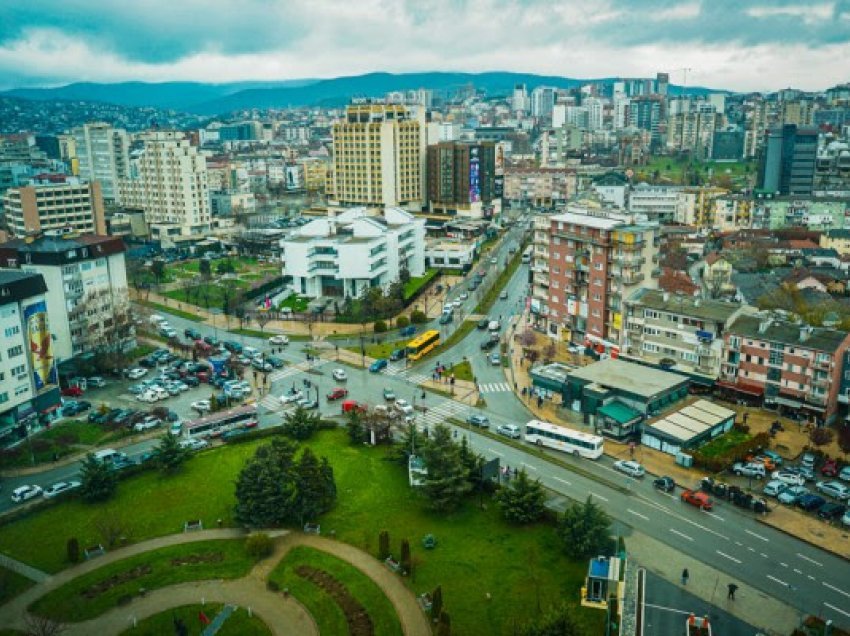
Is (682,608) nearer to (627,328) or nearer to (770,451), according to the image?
(770,451)

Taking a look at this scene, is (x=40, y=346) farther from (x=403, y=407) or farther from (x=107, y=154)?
(x=107, y=154)

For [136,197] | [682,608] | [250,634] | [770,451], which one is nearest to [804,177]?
[770,451]

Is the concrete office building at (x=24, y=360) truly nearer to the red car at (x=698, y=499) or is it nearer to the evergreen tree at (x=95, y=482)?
the evergreen tree at (x=95, y=482)

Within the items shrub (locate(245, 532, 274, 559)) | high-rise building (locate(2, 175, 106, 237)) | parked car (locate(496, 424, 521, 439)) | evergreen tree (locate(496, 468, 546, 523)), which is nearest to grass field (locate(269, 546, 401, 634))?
shrub (locate(245, 532, 274, 559))

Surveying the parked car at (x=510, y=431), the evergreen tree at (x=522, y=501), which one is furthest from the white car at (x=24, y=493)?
the parked car at (x=510, y=431)

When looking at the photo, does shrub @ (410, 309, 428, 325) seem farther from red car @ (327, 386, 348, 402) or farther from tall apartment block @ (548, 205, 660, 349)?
red car @ (327, 386, 348, 402)

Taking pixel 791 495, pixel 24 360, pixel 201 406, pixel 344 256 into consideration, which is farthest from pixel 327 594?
pixel 344 256
